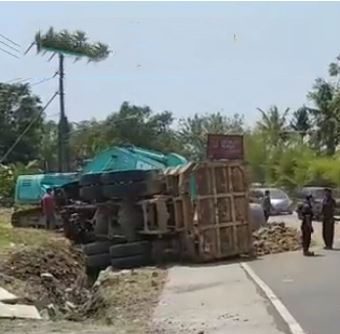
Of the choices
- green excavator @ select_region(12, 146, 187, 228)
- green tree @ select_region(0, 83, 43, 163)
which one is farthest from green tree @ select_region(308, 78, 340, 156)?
green excavator @ select_region(12, 146, 187, 228)

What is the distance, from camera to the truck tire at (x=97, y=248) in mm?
22844

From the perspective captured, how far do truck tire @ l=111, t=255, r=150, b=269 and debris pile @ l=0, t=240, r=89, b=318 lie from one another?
31.1 inches

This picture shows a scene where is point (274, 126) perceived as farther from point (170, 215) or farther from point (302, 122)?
point (170, 215)

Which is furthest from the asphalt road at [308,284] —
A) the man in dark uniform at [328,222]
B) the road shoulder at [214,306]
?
the man in dark uniform at [328,222]

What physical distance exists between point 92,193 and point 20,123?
199 feet

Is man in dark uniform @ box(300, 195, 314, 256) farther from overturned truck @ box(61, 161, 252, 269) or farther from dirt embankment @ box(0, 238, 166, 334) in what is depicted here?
dirt embankment @ box(0, 238, 166, 334)

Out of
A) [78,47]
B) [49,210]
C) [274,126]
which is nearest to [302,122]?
[274,126]

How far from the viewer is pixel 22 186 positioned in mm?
38938

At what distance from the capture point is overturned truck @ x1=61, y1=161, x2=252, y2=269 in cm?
2219

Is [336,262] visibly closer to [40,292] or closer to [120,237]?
[120,237]

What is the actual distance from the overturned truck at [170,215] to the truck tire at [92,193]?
25mm

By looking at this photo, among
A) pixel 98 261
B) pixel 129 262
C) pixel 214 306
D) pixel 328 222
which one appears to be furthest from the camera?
pixel 328 222

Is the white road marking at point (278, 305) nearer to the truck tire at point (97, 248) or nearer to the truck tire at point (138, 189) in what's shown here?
the truck tire at point (138, 189)

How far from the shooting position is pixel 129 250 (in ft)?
71.7
